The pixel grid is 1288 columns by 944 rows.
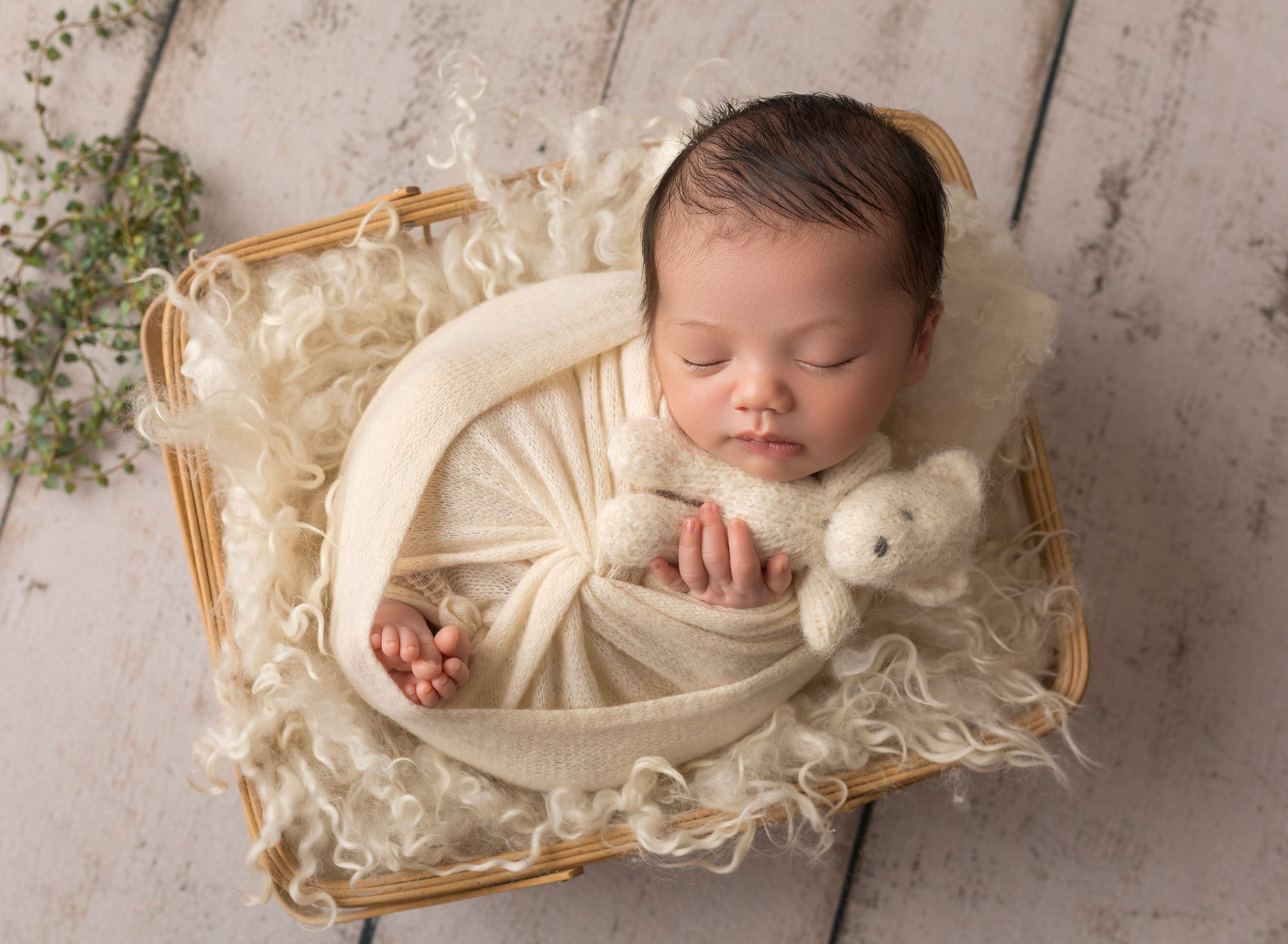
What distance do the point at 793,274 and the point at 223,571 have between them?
30.7 inches

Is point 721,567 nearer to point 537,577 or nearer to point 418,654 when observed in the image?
point 537,577

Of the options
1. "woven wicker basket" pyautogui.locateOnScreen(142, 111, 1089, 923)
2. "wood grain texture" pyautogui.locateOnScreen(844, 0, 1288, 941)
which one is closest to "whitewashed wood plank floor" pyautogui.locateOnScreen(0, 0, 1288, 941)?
"wood grain texture" pyautogui.locateOnScreen(844, 0, 1288, 941)

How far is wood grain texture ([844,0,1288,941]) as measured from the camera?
1478 mm

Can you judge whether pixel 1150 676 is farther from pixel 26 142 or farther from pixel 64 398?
pixel 26 142

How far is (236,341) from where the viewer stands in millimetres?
1239

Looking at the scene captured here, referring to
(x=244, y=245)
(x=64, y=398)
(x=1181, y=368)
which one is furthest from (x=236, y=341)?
(x=1181, y=368)

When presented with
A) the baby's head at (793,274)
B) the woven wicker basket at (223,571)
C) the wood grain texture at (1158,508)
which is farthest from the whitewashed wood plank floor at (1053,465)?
the baby's head at (793,274)

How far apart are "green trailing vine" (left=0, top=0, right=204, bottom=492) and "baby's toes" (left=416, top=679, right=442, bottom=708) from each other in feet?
2.33

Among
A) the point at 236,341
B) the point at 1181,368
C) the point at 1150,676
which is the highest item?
the point at 236,341

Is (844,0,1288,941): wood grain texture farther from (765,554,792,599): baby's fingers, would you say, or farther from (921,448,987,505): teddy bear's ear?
(765,554,792,599): baby's fingers

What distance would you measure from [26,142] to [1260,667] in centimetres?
210

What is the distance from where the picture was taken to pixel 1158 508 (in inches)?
60.1

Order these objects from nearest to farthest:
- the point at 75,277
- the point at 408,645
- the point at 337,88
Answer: the point at 408,645 → the point at 75,277 → the point at 337,88

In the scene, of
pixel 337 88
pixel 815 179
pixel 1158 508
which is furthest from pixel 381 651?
pixel 1158 508
